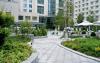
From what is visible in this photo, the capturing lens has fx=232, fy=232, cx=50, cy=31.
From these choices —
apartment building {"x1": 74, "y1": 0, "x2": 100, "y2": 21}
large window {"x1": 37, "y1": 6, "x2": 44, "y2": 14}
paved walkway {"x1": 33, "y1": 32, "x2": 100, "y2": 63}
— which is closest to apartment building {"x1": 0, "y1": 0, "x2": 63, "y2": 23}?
large window {"x1": 37, "y1": 6, "x2": 44, "y2": 14}

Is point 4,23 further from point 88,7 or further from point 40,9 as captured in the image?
point 88,7

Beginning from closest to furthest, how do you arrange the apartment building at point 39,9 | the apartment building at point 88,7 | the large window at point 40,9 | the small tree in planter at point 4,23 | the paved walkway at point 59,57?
the small tree in planter at point 4,23 < the paved walkway at point 59,57 < the apartment building at point 39,9 < the large window at point 40,9 < the apartment building at point 88,7

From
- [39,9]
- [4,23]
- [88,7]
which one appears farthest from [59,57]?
[88,7]

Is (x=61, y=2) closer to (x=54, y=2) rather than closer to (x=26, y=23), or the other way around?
(x=54, y=2)

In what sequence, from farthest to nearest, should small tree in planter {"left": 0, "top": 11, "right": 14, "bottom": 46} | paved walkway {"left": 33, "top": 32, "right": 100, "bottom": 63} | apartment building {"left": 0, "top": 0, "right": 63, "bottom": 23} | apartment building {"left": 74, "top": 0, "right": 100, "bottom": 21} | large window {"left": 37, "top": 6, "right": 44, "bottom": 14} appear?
apartment building {"left": 74, "top": 0, "right": 100, "bottom": 21} → large window {"left": 37, "top": 6, "right": 44, "bottom": 14} → apartment building {"left": 0, "top": 0, "right": 63, "bottom": 23} → paved walkway {"left": 33, "top": 32, "right": 100, "bottom": 63} → small tree in planter {"left": 0, "top": 11, "right": 14, "bottom": 46}

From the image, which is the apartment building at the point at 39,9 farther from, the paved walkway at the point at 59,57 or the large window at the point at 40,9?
the paved walkway at the point at 59,57

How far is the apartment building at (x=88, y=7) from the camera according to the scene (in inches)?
3640

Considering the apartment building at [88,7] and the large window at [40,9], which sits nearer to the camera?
the large window at [40,9]

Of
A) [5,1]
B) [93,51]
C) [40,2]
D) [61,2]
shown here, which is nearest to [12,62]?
[93,51]

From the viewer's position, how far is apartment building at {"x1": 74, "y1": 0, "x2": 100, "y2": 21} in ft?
303

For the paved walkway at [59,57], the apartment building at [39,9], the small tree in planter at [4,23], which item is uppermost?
the apartment building at [39,9]

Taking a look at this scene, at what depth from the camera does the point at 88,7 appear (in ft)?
323

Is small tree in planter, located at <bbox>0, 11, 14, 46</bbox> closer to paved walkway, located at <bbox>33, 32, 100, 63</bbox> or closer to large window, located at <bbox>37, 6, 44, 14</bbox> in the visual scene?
paved walkway, located at <bbox>33, 32, 100, 63</bbox>

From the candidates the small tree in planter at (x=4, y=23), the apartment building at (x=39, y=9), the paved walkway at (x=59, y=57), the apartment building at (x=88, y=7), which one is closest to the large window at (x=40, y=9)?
the apartment building at (x=39, y=9)
